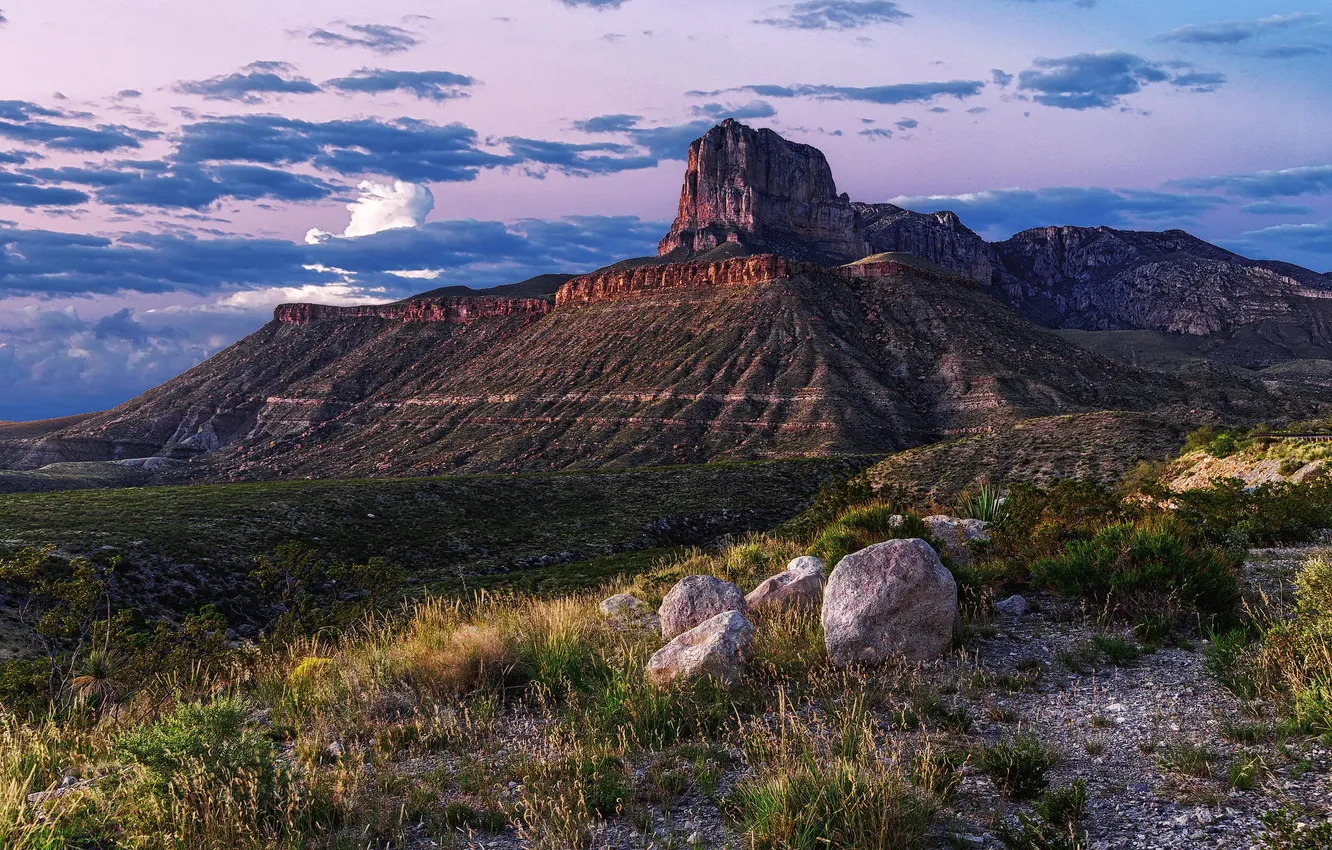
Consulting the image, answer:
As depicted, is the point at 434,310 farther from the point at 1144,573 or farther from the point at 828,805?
the point at 828,805

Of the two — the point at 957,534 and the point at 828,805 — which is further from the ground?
the point at 828,805

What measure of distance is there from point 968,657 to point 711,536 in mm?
31565

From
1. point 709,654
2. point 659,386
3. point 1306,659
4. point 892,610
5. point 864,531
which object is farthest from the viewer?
point 659,386

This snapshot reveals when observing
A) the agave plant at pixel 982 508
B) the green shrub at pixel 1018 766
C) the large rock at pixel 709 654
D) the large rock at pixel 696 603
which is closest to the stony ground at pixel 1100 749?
the green shrub at pixel 1018 766

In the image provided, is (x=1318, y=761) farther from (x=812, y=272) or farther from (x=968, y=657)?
(x=812, y=272)

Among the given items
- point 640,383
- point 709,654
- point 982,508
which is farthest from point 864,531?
point 640,383

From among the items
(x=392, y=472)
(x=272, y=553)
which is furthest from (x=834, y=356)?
(x=272, y=553)

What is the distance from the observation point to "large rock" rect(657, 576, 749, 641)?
34.1ft

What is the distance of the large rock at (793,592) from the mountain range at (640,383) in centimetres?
6517

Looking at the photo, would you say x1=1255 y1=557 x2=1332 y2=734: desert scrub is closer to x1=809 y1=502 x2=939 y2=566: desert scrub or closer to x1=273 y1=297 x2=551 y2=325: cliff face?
x1=809 y1=502 x2=939 y2=566: desert scrub

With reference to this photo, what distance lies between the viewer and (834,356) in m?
94.5

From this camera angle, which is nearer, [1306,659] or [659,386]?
[1306,659]

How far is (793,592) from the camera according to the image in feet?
34.4

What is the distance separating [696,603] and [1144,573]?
18.0 ft
